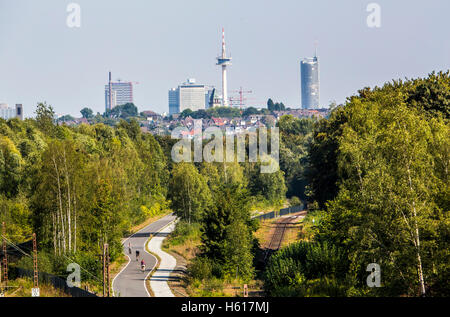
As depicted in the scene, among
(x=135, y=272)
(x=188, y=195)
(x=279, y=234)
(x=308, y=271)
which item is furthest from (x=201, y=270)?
(x=279, y=234)

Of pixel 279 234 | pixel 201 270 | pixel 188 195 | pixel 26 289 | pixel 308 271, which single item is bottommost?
pixel 279 234

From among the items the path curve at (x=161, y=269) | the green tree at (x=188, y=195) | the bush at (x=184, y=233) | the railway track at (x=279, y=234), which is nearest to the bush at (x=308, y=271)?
the path curve at (x=161, y=269)

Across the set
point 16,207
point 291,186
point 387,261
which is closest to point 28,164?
point 16,207

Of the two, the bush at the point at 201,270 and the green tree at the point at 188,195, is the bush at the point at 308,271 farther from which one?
the green tree at the point at 188,195

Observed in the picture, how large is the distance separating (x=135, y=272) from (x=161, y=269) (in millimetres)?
1609

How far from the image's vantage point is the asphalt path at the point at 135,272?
32.4 meters

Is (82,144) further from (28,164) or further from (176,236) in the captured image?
(176,236)

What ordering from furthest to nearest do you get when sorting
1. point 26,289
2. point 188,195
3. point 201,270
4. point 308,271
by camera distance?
point 188,195, point 201,270, point 26,289, point 308,271

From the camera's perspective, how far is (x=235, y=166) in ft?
246

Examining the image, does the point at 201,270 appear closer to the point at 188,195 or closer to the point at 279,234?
the point at 188,195

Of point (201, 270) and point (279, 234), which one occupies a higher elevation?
point (201, 270)

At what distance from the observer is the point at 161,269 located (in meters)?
39.8

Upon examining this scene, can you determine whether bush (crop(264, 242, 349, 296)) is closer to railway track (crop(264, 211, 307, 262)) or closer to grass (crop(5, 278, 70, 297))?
grass (crop(5, 278, 70, 297))
